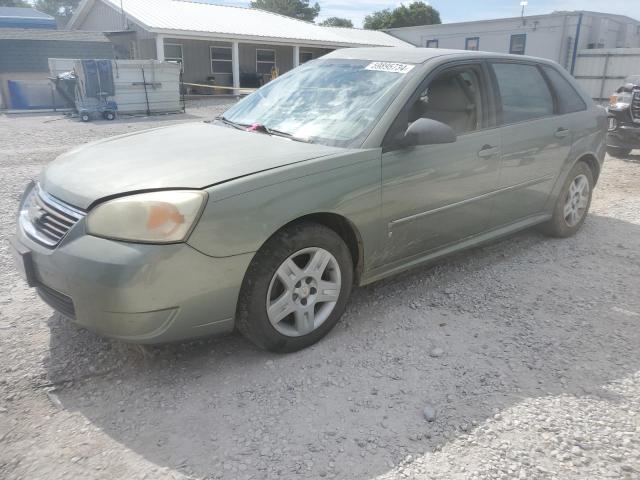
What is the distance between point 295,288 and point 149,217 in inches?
36.0

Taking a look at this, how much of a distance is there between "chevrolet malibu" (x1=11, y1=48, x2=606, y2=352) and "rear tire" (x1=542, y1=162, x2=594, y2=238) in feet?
1.33

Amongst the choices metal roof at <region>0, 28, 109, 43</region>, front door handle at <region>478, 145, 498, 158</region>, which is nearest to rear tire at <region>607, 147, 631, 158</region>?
front door handle at <region>478, 145, 498, 158</region>

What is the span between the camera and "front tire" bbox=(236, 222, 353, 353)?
281 centimetres

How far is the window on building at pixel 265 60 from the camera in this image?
27719 mm

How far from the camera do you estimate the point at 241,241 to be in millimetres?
2660

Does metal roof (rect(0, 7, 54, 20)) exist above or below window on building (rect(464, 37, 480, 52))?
above

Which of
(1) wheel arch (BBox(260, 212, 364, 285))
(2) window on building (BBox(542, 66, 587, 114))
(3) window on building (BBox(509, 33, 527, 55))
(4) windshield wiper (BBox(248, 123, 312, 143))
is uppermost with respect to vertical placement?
(3) window on building (BBox(509, 33, 527, 55))

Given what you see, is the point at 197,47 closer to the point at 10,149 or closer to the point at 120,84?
the point at 120,84

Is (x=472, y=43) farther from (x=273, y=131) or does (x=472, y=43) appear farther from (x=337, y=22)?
(x=337, y=22)

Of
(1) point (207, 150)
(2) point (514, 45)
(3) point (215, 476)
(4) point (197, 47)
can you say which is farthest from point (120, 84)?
(2) point (514, 45)

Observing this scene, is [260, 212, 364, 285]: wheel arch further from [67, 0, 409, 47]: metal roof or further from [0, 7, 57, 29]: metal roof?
[0, 7, 57, 29]: metal roof

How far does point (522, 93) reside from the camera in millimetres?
4398

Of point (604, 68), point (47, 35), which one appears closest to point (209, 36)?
point (47, 35)

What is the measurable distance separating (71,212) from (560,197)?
4160 millimetres
